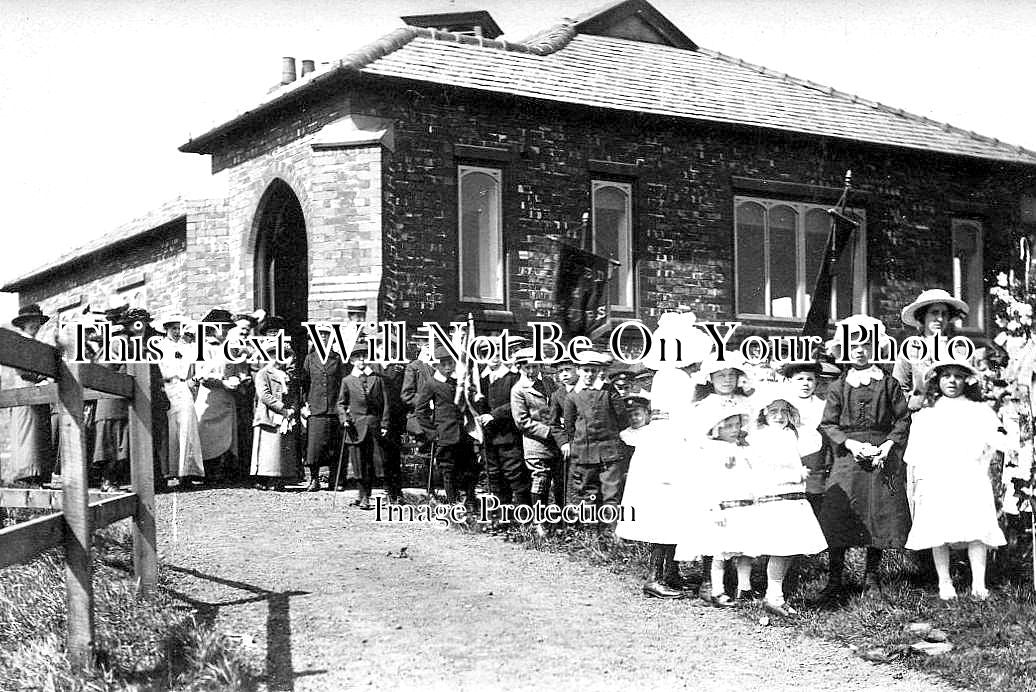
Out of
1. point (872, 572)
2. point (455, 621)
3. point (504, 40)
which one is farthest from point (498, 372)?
point (504, 40)

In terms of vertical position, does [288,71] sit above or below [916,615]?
above

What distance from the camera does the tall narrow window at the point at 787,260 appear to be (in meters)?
15.6

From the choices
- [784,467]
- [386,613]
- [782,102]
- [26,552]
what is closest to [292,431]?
[386,613]

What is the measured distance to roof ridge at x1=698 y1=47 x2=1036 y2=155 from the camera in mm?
17094

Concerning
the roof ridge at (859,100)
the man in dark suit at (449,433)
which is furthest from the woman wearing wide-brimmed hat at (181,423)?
the roof ridge at (859,100)

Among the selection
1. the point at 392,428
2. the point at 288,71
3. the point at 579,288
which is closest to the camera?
the point at 392,428

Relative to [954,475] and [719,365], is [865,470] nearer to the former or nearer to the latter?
[954,475]

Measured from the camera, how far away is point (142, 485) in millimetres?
6871

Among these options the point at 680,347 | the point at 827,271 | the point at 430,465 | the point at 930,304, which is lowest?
the point at 430,465

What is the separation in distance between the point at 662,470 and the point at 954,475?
1.92 metres

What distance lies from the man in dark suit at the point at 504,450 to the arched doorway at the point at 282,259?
514 centimetres

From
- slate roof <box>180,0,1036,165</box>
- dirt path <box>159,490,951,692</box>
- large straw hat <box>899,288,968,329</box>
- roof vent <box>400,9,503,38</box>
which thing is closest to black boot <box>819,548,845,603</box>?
dirt path <box>159,490,951,692</box>

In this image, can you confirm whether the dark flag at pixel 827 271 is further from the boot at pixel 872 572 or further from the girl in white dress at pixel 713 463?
the girl in white dress at pixel 713 463

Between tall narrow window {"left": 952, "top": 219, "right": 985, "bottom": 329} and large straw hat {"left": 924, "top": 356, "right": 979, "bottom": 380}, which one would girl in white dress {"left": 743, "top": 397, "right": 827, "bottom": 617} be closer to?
large straw hat {"left": 924, "top": 356, "right": 979, "bottom": 380}
